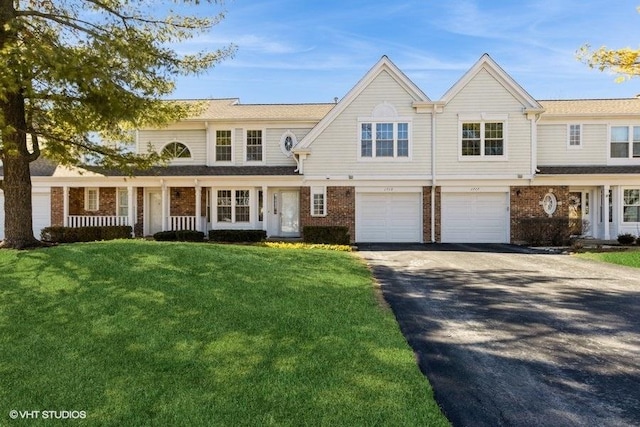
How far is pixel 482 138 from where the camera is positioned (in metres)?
20.5

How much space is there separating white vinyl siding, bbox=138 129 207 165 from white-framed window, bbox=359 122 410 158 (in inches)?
313

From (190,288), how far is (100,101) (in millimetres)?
6346

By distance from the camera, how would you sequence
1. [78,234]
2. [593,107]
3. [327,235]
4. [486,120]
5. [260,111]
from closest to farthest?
[327,235] → [78,234] → [486,120] → [593,107] → [260,111]

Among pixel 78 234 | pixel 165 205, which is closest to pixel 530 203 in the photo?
pixel 165 205

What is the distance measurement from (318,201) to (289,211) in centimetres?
194

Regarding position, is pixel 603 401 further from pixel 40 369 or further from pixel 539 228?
pixel 539 228

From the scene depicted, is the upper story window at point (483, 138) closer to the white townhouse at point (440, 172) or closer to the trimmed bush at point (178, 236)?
the white townhouse at point (440, 172)

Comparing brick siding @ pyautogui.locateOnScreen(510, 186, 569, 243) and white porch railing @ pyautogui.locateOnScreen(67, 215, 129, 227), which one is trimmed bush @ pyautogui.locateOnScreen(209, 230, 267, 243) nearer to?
white porch railing @ pyautogui.locateOnScreen(67, 215, 129, 227)

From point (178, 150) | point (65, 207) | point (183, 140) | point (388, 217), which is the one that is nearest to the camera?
point (388, 217)

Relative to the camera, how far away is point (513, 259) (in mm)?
13969

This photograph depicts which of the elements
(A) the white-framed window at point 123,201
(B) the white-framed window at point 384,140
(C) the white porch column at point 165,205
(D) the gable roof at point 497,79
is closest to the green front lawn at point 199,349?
(C) the white porch column at point 165,205

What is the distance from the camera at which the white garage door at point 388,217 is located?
811 inches

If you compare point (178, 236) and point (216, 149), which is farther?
point (216, 149)

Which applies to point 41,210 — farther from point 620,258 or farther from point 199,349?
point 620,258
